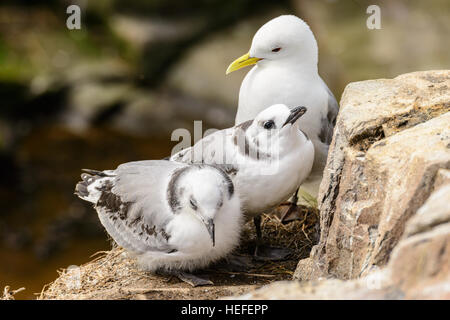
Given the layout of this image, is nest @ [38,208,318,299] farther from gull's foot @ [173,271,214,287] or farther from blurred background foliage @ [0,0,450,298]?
blurred background foliage @ [0,0,450,298]

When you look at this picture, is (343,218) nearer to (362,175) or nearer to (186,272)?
(362,175)

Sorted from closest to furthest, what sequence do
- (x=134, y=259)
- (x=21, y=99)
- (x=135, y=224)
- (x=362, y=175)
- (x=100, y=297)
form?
(x=362, y=175) → (x=100, y=297) → (x=135, y=224) → (x=134, y=259) → (x=21, y=99)

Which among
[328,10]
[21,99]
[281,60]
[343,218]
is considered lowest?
[343,218]

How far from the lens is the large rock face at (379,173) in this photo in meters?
2.22

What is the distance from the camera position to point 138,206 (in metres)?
3.08

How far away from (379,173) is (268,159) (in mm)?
778

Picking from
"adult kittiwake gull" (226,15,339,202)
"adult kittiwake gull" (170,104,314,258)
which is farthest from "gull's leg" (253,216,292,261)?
"adult kittiwake gull" (226,15,339,202)

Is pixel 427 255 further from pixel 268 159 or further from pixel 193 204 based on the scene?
pixel 268 159

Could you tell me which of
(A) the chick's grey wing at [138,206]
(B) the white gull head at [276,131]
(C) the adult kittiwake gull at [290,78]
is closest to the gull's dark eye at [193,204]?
(A) the chick's grey wing at [138,206]

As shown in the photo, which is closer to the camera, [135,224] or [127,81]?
[135,224]

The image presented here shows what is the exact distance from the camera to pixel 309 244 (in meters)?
3.53

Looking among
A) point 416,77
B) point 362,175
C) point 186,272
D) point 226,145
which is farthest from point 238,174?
point 416,77

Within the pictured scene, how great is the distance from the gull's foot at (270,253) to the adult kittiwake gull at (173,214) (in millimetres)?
325

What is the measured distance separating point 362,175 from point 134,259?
142 cm
